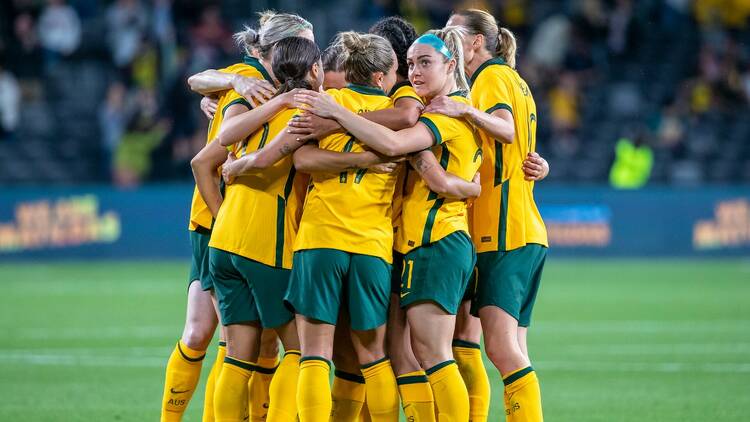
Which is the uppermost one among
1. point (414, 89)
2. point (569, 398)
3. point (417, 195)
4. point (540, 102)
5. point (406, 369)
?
point (540, 102)

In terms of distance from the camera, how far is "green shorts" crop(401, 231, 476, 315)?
19.1ft

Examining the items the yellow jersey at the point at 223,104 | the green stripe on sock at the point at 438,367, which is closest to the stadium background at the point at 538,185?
the yellow jersey at the point at 223,104

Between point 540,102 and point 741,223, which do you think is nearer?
point 741,223

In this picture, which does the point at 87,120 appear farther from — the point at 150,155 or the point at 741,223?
the point at 741,223

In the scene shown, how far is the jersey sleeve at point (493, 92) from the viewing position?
6234 mm

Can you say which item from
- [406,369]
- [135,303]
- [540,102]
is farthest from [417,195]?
[540,102]

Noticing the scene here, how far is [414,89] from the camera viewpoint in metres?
6.08

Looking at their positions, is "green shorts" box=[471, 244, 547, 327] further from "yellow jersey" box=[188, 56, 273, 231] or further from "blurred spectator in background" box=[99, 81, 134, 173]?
"blurred spectator in background" box=[99, 81, 134, 173]

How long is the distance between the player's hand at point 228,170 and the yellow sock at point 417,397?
4.46ft

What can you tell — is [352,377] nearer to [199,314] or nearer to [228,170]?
[199,314]

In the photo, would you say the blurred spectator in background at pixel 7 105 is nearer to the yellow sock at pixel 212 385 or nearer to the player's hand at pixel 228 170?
the yellow sock at pixel 212 385

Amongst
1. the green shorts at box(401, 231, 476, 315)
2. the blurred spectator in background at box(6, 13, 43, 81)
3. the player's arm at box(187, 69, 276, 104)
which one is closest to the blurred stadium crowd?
the blurred spectator in background at box(6, 13, 43, 81)

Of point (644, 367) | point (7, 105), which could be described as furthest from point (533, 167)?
point (7, 105)

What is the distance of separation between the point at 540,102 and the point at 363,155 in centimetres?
1704
